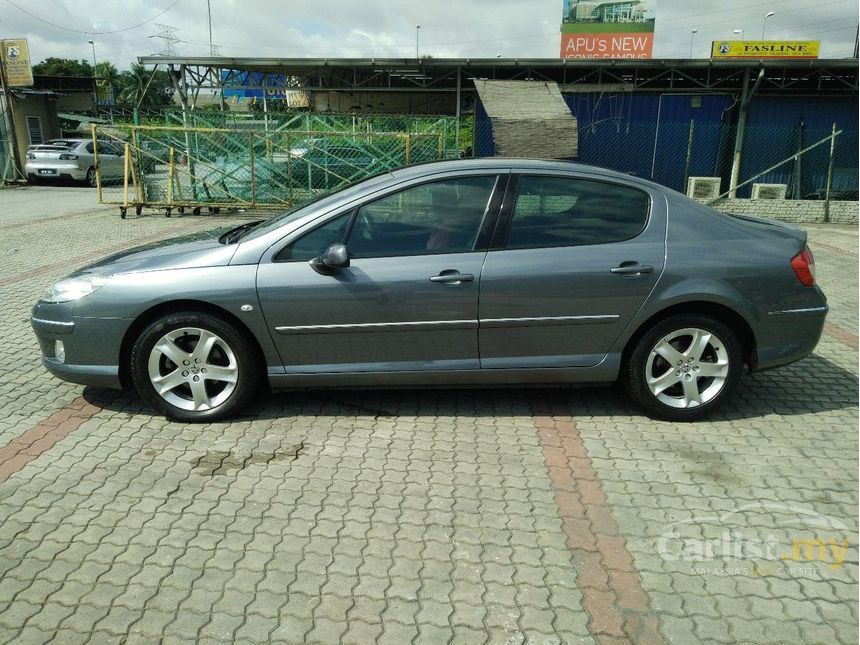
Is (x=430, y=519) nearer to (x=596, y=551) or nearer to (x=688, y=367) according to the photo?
(x=596, y=551)

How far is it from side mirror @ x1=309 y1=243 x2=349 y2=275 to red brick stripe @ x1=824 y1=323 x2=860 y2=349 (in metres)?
4.58

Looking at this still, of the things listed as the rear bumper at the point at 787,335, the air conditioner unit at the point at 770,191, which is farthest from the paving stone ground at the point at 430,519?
the air conditioner unit at the point at 770,191

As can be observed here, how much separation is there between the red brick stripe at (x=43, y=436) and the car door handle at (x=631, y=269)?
3333 mm

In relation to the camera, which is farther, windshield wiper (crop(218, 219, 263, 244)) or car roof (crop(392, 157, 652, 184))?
windshield wiper (crop(218, 219, 263, 244))

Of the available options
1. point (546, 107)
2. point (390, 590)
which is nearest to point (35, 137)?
point (546, 107)

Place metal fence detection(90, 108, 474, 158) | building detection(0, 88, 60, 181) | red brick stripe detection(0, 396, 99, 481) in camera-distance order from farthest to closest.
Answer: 1. building detection(0, 88, 60, 181)
2. metal fence detection(90, 108, 474, 158)
3. red brick stripe detection(0, 396, 99, 481)

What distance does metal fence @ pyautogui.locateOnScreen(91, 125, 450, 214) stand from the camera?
46.0 feet

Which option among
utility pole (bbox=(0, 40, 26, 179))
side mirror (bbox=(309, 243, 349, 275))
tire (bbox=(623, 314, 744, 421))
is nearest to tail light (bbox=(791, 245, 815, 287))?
tire (bbox=(623, 314, 744, 421))

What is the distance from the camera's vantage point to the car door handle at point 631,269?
398cm

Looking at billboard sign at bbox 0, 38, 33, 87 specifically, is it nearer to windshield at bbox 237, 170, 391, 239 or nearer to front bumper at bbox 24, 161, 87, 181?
front bumper at bbox 24, 161, 87, 181

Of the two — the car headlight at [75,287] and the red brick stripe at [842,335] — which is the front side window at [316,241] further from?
the red brick stripe at [842,335]

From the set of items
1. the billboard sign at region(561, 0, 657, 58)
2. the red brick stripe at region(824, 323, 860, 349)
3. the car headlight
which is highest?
the billboard sign at region(561, 0, 657, 58)

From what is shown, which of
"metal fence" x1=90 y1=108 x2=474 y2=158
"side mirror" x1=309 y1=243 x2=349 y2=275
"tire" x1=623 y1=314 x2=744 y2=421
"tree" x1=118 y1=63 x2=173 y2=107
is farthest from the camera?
"tree" x1=118 y1=63 x2=173 y2=107

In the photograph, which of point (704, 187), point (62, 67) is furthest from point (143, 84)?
point (704, 187)
